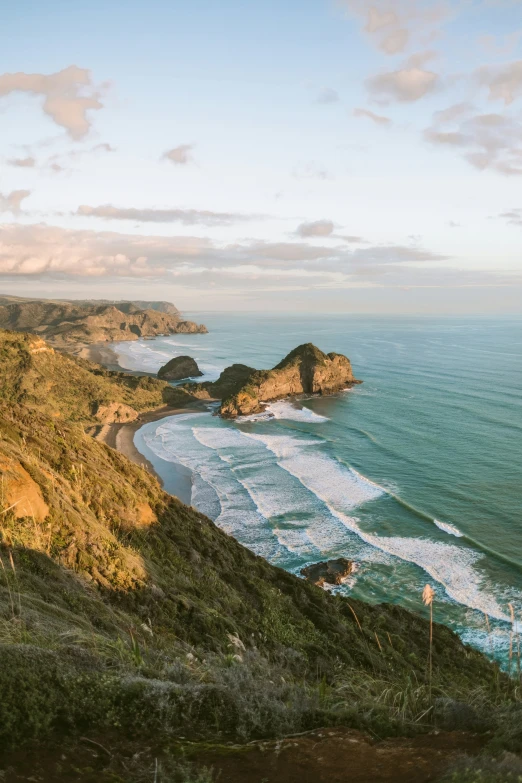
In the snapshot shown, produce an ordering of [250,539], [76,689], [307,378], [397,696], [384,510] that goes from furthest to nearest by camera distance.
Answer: [307,378] → [384,510] → [250,539] → [397,696] → [76,689]

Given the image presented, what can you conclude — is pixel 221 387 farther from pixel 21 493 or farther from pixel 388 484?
pixel 21 493

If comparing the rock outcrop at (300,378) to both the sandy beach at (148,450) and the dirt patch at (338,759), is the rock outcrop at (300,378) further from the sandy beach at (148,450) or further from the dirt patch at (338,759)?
the dirt patch at (338,759)

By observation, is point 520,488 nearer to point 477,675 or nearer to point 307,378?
point 477,675

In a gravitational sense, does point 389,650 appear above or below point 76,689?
below

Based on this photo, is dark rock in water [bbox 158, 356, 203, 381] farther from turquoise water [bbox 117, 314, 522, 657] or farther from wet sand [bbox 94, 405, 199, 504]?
turquoise water [bbox 117, 314, 522, 657]

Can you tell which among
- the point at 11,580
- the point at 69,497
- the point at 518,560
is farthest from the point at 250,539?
the point at 11,580

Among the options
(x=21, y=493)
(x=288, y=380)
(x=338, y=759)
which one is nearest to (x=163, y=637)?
(x=21, y=493)

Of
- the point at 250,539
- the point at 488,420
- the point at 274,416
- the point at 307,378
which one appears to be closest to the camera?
the point at 250,539
